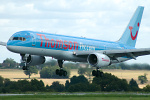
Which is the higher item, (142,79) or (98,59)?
(98,59)

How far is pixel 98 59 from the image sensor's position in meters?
58.8

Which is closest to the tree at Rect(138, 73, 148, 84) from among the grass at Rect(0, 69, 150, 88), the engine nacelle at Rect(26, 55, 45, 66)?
the grass at Rect(0, 69, 150, 88)

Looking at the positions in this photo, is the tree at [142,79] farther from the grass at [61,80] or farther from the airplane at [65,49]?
the airplane at [65,49]

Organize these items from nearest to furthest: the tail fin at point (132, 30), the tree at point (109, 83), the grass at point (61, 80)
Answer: the tail fin at point (132, 30) < the grass at point (61, 80) < the tree at point (109, 83)

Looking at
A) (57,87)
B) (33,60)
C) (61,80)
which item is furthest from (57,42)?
(57,87)

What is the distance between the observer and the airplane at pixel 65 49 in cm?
5478

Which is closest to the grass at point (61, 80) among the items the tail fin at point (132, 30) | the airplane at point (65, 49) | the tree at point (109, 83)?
the tail fin at point (132, 30)

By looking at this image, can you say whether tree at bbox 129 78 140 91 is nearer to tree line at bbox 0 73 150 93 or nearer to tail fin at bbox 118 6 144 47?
tree line at bbox 0 73 150 93

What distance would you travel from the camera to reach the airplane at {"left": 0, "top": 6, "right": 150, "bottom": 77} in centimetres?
5478

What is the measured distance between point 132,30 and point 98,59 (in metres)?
17.6

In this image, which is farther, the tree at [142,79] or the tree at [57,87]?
the tree at [57,87]

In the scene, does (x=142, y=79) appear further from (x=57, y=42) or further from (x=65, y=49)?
(x=57, y=42)

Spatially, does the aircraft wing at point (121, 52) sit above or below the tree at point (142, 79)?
above

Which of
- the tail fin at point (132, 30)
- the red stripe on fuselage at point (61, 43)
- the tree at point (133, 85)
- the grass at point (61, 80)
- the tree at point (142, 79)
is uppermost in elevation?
the tail fin at point (132, 30)
